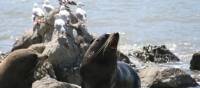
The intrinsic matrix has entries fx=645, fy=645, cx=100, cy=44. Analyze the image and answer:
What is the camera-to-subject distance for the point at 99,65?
8016 mm

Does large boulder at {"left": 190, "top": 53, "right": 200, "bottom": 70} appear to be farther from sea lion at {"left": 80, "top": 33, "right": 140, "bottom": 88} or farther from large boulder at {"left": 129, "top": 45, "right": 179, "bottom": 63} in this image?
sea lion at {"left": 80, "top": 33, "right": 140, "bottom": 88}

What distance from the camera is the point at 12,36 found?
768 inches

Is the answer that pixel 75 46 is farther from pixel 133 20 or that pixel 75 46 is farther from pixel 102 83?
pixel 133 20

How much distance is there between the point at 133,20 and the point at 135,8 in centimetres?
240

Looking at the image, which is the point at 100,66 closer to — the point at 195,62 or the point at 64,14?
the point at 64,14

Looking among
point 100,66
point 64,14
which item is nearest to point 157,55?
point 64,14

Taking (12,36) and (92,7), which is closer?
(12,36)

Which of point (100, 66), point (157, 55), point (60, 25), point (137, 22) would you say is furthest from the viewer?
point (137, 22)

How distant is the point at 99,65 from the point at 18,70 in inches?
66.8

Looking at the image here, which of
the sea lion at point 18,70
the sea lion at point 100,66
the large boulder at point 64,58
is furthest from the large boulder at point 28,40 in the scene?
the sea lion at point 18,70

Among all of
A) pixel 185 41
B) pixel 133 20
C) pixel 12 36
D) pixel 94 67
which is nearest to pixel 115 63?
pixel 94 67

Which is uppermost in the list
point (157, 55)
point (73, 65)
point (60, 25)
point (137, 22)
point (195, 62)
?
point (60, 25)

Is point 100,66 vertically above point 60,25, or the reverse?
point 100,66

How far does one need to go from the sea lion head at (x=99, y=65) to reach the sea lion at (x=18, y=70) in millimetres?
1528
